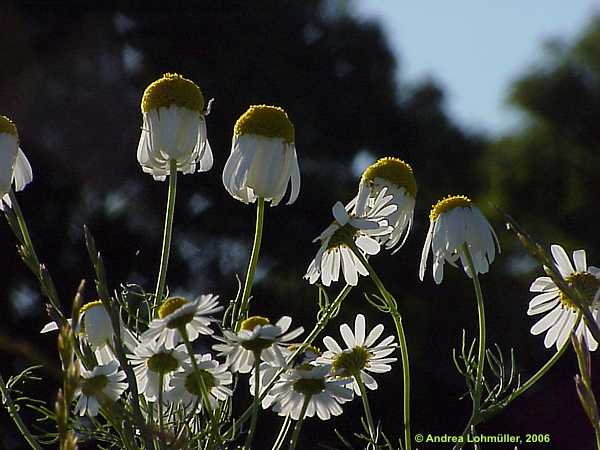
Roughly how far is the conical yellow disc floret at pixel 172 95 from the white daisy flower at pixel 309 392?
9.3 inches

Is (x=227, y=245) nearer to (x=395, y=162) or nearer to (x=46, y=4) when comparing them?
(x=46, y=4)

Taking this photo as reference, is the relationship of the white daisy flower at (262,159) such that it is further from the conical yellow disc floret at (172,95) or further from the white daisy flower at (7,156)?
the white daisy flower at (7,156)

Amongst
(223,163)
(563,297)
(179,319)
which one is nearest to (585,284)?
(563,297)

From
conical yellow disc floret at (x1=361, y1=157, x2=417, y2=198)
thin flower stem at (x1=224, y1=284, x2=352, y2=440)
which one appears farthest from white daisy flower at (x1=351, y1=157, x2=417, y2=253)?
thin flower stem at (x1=224, y1=284, x2=352, y2=440)

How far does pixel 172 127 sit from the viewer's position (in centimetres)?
87

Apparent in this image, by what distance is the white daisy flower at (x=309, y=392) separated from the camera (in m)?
0.76

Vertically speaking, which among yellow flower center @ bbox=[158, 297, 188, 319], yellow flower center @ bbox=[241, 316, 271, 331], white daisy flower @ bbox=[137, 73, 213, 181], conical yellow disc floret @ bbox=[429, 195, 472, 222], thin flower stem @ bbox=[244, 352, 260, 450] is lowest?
thin flower stem @ bbox=[244, 352, 260, 450]

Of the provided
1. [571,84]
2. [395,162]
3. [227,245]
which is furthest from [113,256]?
[571,84]

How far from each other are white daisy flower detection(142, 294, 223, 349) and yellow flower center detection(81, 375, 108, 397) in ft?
0.14

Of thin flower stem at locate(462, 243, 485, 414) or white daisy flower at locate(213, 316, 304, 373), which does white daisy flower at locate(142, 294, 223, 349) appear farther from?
thin flower stem at locate(462, 243, 485, 414)

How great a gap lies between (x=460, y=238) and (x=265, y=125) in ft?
0.57

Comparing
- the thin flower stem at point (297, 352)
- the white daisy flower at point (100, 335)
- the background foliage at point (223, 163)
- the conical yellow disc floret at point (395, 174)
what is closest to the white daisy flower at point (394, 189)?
the conical yellow disc floret at point (395, 174)

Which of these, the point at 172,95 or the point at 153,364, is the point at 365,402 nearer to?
the point at 153,364

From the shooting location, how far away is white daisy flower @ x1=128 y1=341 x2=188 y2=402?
718mm
